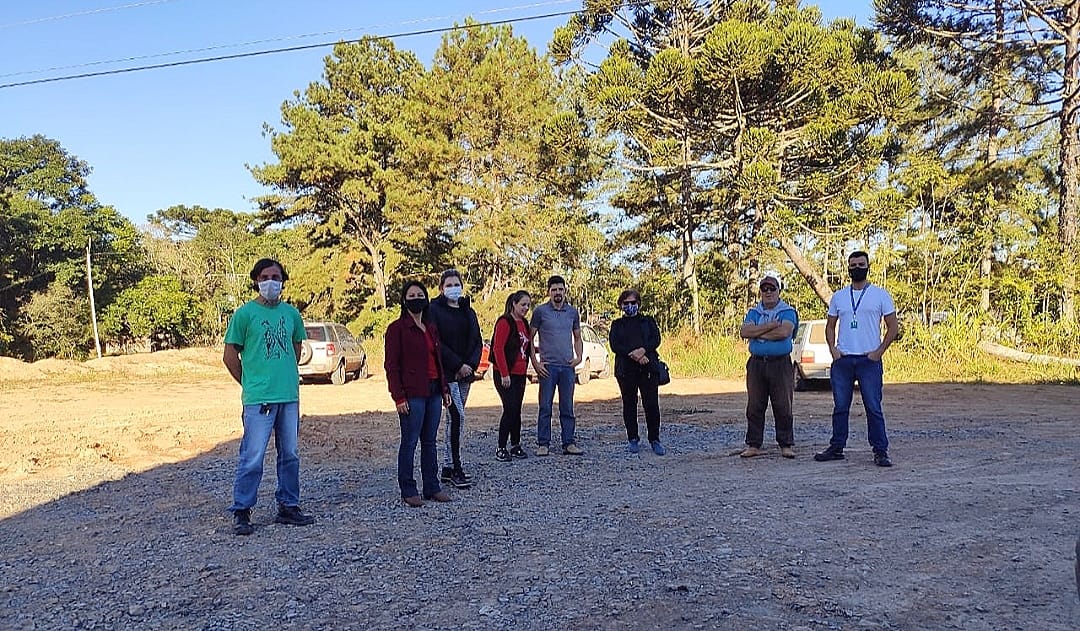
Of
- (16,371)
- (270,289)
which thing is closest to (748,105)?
(270,289)

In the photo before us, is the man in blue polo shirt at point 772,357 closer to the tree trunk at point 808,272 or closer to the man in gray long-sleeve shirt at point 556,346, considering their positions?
the man in gray long-sleeve shirt at point 556,346

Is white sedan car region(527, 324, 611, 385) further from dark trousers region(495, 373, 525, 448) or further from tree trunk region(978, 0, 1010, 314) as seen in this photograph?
dark trousers region(495, 373, 525, 448)

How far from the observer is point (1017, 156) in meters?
24.4

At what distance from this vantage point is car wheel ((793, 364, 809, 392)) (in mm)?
15345

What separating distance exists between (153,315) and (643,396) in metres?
34.1

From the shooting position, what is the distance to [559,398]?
816cm

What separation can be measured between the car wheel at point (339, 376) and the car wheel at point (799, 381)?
1007 centimetres

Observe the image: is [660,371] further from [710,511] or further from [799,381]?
[799,381]

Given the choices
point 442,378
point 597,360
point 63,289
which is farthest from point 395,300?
point 442,378

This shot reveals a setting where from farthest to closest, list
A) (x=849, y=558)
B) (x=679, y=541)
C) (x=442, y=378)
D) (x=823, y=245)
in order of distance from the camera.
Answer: (x=823, y=245)
(x=442, y=378)
(x=679, y=541)
(x=849, y=558)

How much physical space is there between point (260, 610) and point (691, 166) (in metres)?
21.7

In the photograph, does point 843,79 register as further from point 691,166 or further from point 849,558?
point 849,558

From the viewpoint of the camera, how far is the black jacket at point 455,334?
6707mm

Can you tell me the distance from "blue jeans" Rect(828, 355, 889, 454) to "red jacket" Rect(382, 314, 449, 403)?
3596mm
